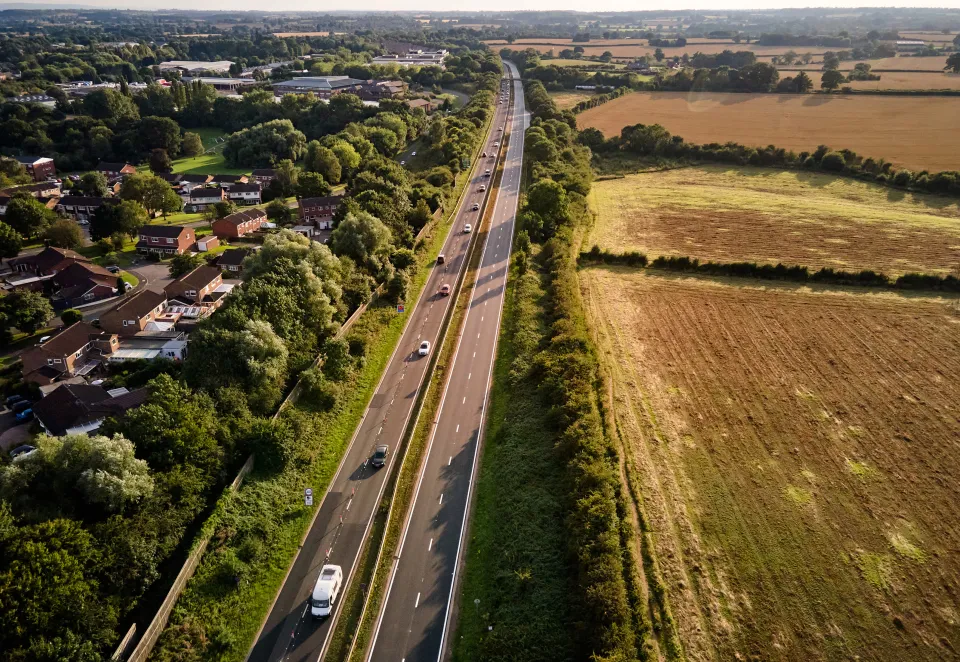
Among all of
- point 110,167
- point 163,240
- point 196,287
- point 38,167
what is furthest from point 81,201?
point 196,287

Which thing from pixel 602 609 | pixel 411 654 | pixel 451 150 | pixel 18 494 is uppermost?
pixel 451 150

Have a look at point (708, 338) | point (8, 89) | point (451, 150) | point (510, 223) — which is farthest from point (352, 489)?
point (8, 89)

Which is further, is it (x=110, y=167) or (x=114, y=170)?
(x=110, y=167)

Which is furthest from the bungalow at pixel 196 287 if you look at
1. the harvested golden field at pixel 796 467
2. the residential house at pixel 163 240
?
the harvested golden field at pixel 796 467

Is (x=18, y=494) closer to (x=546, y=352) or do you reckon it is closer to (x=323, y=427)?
(x=323, y=427)

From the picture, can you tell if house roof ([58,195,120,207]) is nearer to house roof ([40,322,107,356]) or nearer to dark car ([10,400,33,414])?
house roof ([40,322,107,356])

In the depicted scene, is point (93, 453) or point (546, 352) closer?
point (93, 453)

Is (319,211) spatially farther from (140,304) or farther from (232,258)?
(140,304)
